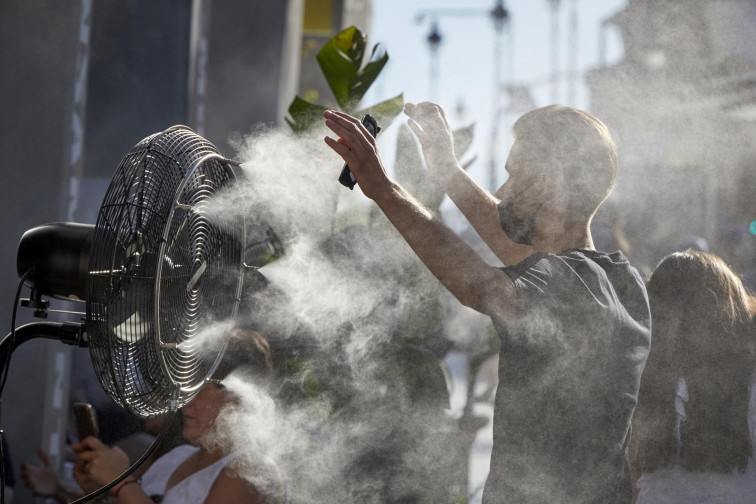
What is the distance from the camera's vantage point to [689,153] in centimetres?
608

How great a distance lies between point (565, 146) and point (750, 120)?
4.78 meters

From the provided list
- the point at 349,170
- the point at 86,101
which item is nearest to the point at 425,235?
the point at 349,170

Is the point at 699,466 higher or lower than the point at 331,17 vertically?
lower

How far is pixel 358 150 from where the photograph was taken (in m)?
1.47

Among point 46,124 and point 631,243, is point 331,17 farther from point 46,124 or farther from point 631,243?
point 46,124

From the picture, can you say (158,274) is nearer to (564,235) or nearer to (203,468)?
(564,235)

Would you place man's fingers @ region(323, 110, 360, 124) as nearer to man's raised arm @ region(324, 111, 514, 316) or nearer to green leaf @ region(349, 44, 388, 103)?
man's raised arm @ region(324, 111, 514, 316)

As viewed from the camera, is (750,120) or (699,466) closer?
(699,466)

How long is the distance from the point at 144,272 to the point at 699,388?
1972mm

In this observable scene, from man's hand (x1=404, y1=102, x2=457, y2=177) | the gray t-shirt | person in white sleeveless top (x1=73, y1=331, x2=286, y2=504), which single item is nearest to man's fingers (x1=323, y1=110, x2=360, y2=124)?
the gray t-shirt

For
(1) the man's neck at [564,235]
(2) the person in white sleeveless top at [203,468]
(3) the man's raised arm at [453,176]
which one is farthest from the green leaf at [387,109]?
(1) the man's neck at [564,235]

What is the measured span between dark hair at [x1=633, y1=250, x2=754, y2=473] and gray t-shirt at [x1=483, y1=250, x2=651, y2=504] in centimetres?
70

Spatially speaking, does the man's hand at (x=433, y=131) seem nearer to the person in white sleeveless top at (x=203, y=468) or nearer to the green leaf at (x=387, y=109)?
the green leaf at (x=387, y=109)

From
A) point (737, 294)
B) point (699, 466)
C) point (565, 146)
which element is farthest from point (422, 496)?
point (565, 146)
